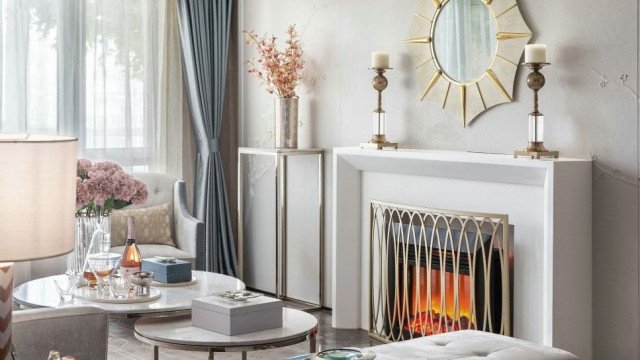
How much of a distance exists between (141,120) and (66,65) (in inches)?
25.2

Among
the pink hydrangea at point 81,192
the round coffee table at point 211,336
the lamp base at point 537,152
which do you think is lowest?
the round coffee table at point 211,336

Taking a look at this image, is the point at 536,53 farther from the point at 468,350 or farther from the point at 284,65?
the point at 284,65

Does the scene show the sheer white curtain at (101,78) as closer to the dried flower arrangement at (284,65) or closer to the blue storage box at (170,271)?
the dried flower arrangement at (284,65)

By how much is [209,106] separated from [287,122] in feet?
2.71

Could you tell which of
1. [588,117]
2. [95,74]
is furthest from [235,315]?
[95,74]

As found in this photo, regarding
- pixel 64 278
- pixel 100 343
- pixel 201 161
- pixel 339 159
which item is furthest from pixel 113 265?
pixel 201 161

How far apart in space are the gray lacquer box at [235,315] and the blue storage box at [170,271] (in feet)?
2.58

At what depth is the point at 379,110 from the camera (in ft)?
15.8

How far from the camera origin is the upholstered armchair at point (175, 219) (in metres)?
5.26

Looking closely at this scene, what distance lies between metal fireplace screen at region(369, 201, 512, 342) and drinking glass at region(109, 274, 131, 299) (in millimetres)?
1465

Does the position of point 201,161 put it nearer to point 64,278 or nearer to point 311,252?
point 311,252

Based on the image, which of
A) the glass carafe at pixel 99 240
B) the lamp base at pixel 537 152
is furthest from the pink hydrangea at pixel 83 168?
the lamp base at pixel 537 152

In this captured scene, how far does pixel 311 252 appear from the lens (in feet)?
18.4

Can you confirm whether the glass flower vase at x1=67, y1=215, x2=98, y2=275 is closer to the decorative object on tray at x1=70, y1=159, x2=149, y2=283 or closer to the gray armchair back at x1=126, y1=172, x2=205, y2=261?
the decorative object on tray at x1=70, y1=159, x2=149, y2=283
